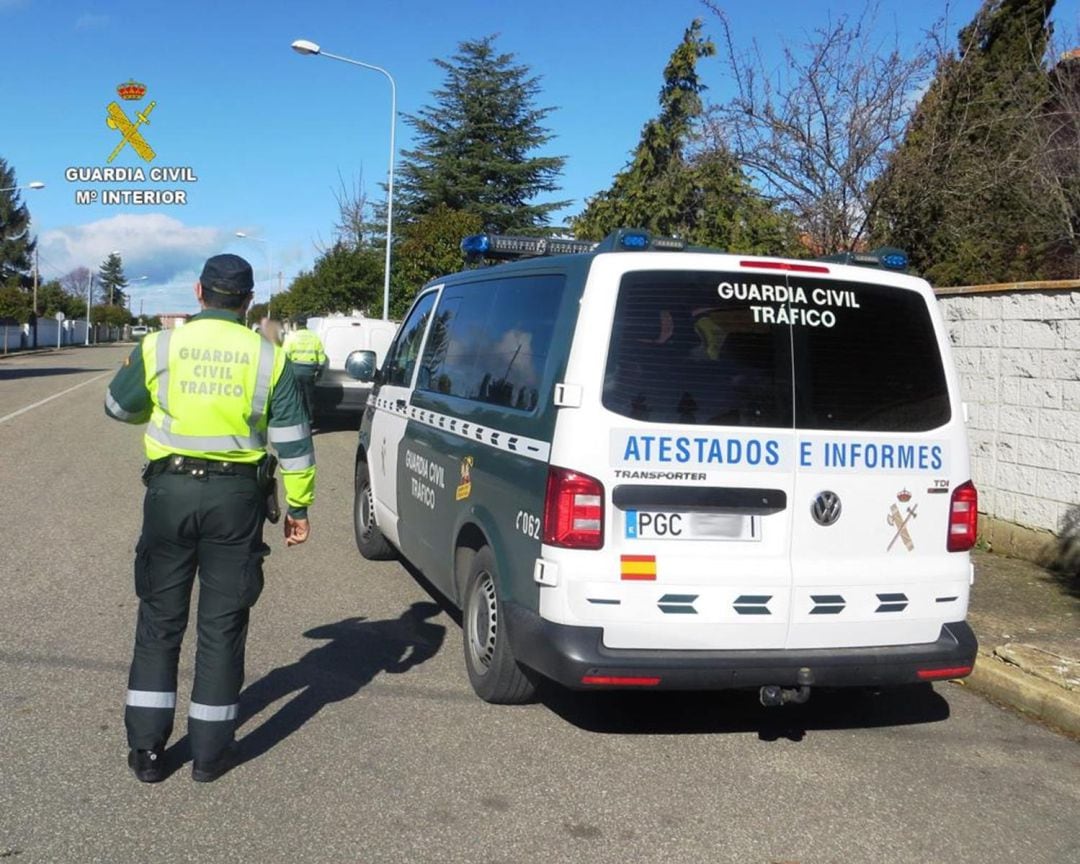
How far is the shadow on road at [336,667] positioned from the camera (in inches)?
184

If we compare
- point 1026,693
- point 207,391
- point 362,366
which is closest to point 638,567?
point 207,391

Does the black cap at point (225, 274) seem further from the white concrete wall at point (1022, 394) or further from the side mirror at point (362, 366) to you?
the white concrete wall at point (1022, 394)

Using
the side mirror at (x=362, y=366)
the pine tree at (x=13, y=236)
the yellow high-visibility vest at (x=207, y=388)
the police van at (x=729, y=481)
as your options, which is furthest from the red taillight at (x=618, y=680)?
the pine tree at (x=13, y=236)

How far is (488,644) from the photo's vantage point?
5.00 meters

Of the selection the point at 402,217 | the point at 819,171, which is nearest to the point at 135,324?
the point at 402,217

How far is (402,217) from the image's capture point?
43.4 metres

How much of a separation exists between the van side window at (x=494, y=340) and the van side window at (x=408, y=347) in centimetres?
26

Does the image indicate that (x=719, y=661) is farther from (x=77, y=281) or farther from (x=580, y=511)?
(x=77, y=281)

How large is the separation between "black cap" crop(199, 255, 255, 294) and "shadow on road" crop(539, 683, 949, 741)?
235 cm

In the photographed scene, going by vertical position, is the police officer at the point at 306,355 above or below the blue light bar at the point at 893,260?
below

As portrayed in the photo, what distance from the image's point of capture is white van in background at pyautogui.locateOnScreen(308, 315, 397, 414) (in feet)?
54.6

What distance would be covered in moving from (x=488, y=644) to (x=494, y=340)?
4.79 feet

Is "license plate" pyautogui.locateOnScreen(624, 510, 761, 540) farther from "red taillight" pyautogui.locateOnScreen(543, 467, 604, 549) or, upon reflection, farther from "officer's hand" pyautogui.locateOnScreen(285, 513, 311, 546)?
"officer's hand" pyautogui.locateOnScreen(285, 513, 311, 546)

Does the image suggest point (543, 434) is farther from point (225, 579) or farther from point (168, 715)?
point (168, 715)
